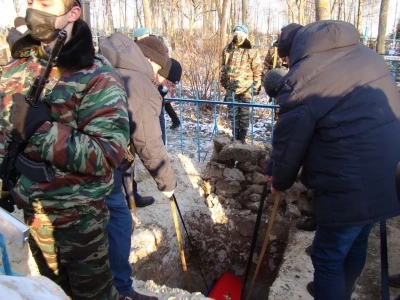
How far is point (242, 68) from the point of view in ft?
18.7

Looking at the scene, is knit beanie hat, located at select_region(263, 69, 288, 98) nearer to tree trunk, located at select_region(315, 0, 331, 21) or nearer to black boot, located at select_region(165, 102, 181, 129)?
tree trunk, located at select_region(315, 0, 331, 21)

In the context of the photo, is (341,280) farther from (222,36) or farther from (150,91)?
(222,36)

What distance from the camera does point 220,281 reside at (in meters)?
3.29

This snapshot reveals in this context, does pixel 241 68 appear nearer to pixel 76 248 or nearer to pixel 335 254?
pixel 335 254

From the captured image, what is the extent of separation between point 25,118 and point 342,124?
55.1 inches

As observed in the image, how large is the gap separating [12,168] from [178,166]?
2.89m

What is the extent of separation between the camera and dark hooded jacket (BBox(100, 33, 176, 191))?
6.92ft

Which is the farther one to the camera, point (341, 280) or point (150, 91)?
point (150, 91)

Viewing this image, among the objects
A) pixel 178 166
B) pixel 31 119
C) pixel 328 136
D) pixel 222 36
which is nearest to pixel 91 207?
pixel 31 119

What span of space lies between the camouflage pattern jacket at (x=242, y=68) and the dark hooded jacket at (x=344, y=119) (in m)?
3.91

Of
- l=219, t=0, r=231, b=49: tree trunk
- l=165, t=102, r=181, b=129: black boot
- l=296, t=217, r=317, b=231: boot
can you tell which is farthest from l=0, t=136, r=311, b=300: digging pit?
l=219, t=0, r=231, b=49: tree trunk

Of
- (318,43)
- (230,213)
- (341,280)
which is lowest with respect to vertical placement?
(230,213)

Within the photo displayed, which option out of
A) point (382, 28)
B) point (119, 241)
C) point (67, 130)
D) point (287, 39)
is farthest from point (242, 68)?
point (382, 28)

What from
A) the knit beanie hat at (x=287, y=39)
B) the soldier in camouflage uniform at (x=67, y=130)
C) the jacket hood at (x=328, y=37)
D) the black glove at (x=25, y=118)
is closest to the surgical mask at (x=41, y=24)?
the soldier in camouflage uniform at (x=67, y=130)
